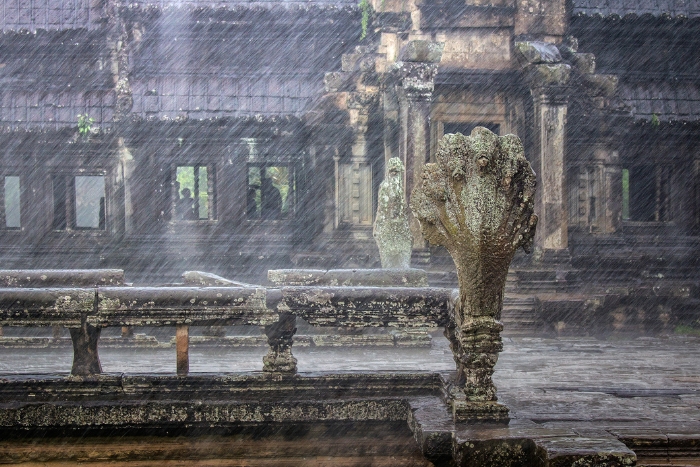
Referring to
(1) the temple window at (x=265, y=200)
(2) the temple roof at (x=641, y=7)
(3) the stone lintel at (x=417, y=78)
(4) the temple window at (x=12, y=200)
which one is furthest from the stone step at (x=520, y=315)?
(4) the temple window at (x=12, y=200)

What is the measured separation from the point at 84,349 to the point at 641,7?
48.1 feet

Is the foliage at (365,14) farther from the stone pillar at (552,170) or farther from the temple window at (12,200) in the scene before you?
the temple window at (12,200)

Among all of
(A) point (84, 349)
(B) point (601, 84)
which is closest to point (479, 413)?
(A) point (84, 349)

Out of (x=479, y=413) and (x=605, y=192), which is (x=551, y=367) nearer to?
(x=479, y=413)

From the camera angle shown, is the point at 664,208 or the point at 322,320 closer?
the point at 322,320

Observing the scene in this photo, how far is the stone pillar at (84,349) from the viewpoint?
5238 millimetres

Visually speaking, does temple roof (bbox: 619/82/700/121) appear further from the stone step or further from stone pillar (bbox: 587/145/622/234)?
the stone step

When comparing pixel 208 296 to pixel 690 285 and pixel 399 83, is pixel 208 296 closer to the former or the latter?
pixel 399 83

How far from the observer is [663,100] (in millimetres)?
15867

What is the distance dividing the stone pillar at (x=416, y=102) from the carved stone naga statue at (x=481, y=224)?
7.77 metres

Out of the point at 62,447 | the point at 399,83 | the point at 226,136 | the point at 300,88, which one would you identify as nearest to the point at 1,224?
the point at 226,136

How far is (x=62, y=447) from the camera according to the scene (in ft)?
17.0

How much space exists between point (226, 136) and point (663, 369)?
11.2m

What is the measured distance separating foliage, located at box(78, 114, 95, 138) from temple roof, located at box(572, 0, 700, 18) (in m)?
10.4
